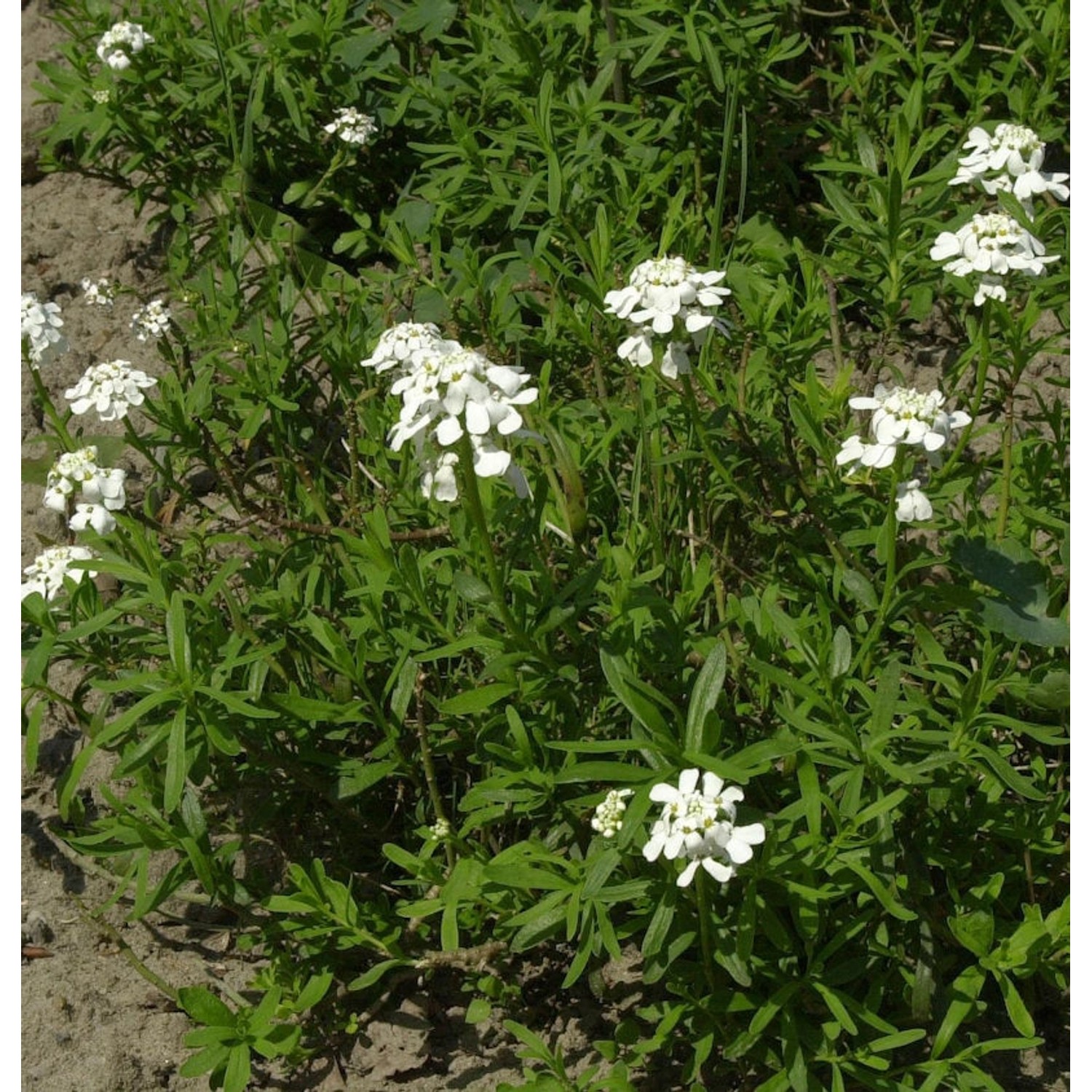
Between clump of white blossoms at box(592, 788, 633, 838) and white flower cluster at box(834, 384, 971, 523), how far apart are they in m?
0.70

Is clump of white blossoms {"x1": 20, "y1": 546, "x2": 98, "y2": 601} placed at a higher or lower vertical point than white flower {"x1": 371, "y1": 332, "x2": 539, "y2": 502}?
lower

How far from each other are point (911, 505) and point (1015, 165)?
814mm

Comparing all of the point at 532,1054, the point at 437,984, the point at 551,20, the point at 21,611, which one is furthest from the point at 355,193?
the point at 532,1054

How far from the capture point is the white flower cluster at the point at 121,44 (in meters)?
3.92

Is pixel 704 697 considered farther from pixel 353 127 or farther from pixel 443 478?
pixel 353 127

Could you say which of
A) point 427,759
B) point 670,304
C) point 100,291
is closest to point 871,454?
point 670,304

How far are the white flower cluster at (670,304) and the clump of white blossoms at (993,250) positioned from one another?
19.6 inches

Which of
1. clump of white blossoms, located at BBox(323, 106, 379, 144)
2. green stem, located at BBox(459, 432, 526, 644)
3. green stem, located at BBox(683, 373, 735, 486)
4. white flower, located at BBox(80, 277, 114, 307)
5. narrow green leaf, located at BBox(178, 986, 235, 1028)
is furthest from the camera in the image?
clump of white blossoms, located at BBox(323, 106, 379, 144)

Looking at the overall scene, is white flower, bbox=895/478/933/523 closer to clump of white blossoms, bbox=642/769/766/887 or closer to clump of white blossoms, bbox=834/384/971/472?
clump of white blossoms, bbox=834/384/971/472

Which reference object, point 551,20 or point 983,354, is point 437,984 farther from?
point 551,20

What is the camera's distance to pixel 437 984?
2768mm

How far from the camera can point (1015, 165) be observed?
8.59 feet

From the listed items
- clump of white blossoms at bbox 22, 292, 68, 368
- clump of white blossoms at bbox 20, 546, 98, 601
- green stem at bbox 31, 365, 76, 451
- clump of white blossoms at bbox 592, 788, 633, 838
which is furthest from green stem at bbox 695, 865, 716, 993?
clump of white blossoms at bbox 22, 292, 68, 368

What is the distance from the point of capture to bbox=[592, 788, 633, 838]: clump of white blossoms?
2.12 metres
